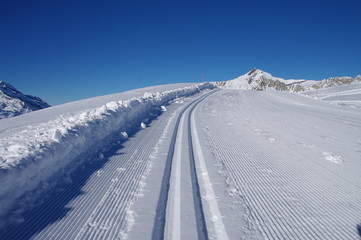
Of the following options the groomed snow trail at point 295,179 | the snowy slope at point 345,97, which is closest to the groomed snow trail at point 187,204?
the groomed snow trail at point 295,179

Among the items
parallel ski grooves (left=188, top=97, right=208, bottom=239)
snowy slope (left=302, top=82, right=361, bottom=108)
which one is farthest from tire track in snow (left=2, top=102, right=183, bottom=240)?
snowy slope (left=302, top=82, right=361, bottom=108)

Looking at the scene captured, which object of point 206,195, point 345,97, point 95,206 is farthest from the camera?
point 345,97

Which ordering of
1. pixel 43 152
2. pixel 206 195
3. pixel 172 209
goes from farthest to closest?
1. pixel 43 152
2. pixel 206 195
3. pixel 172 209

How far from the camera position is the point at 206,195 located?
3.11 meters

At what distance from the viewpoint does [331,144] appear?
5.54 meters

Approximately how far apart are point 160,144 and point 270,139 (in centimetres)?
→ 325

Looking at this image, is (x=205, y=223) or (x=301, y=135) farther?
(x=301, y=135)

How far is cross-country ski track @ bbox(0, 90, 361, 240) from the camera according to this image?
2389 mm

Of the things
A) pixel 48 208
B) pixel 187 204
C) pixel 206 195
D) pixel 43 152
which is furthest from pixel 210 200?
pixel 43 152

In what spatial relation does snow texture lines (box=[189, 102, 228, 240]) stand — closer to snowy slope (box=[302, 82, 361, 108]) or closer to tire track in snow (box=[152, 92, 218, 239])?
tire track in snow (box=[152, 92, 218, 239])

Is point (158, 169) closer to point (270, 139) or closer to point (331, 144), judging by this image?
point (270, 139)

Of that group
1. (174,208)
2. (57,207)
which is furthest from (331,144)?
(57,207)

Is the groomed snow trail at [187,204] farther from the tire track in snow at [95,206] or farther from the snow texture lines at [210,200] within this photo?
the tire track in snow at [95,206]

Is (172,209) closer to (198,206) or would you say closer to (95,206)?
(198,206)
